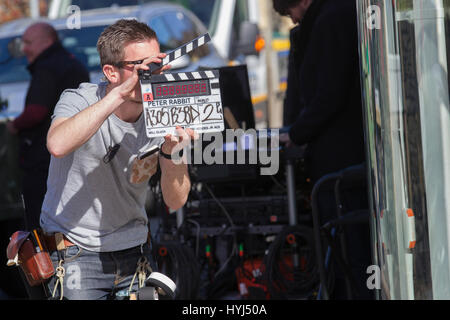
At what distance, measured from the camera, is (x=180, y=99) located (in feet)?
9.39

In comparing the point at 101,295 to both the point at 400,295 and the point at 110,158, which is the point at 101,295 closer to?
the point at 110,158

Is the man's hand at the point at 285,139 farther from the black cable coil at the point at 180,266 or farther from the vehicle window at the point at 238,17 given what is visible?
the vehicle window at the point at 238,17

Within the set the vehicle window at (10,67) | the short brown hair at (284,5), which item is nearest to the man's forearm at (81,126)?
the short brown hair at (284,5)

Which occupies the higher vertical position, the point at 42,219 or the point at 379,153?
the point at 379,153

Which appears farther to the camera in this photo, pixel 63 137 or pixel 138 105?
pixel 138 105

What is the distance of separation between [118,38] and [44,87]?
249 centimetres

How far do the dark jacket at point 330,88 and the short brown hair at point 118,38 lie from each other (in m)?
1.54

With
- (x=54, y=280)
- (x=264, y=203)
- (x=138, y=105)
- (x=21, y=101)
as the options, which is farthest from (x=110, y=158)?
(x=21, y=101)

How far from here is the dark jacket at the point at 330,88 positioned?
4348mm

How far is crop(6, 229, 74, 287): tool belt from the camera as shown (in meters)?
3.16

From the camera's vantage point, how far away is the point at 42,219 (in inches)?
130

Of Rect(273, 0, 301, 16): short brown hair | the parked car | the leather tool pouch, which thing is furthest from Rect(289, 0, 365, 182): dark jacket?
the parked car

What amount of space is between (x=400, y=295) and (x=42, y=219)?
1504 millimetres

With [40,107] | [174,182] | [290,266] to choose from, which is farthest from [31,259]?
[40,107]
